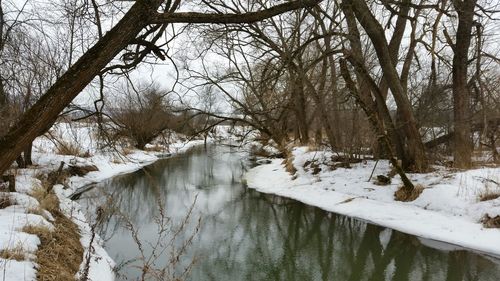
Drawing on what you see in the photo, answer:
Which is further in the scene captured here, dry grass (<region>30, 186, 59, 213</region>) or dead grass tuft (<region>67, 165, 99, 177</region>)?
dead grass tuft (<region>67, 165, 99, 177</region>)

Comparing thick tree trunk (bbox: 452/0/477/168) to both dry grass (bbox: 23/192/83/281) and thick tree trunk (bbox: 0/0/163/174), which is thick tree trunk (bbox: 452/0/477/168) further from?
thick tree trunk (bbox: 0/0/163/174)

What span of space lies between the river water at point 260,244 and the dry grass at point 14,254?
1.28 m

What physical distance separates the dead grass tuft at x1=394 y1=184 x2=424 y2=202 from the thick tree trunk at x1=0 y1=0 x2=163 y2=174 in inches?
302

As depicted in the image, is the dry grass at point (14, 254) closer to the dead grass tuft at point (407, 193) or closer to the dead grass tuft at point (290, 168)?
the dead grass tuft at point (407, 193)

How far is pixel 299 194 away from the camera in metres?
12.8

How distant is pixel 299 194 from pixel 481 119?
587 cm

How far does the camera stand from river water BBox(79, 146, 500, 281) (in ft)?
22.1

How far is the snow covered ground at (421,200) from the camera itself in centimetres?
800

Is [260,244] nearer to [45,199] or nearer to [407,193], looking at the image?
[407,193]

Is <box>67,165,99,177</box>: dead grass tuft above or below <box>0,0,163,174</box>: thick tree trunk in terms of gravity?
below

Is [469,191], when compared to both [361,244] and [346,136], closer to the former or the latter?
[361,244]

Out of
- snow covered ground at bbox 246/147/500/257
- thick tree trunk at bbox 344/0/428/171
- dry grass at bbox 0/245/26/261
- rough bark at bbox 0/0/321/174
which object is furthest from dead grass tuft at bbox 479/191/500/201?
dry grass at bbox 0/245/26/261

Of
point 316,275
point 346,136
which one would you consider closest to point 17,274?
point 316,275

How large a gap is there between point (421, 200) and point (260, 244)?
3829 millimetres
